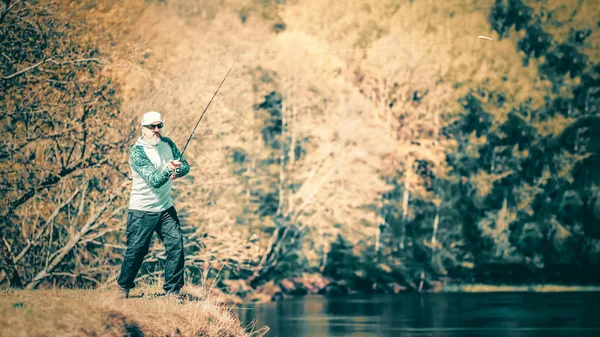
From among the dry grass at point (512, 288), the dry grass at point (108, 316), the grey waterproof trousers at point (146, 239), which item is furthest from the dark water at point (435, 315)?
the grey waterproof trousers at point (146, 239)

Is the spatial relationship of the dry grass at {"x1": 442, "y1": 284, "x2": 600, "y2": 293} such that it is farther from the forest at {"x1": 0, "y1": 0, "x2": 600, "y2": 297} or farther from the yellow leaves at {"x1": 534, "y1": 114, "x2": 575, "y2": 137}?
the yellow leaves at {"x1": 534, "y1": 114, "x2": 575, "y2": 137}

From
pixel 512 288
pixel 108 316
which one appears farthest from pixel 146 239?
pixel 512 288

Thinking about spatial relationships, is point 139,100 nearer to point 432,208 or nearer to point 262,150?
point 262,150

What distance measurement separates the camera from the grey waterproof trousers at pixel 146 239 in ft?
38.0

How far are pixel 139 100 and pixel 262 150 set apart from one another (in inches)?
613

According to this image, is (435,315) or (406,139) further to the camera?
(406,139)

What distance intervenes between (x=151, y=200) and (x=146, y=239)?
0.43 m

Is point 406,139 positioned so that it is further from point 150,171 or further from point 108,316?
point 108,316

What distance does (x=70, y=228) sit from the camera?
2184cm

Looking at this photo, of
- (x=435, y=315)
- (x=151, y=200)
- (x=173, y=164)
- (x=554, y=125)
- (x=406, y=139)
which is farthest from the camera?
(x=406, y=139)

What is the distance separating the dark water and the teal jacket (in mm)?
10515

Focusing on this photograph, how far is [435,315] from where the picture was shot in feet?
90.3

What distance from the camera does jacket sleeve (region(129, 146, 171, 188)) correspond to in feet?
36.7

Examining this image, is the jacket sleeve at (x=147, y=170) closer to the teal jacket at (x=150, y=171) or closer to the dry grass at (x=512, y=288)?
the teal jacket at (x=150, y=171)
